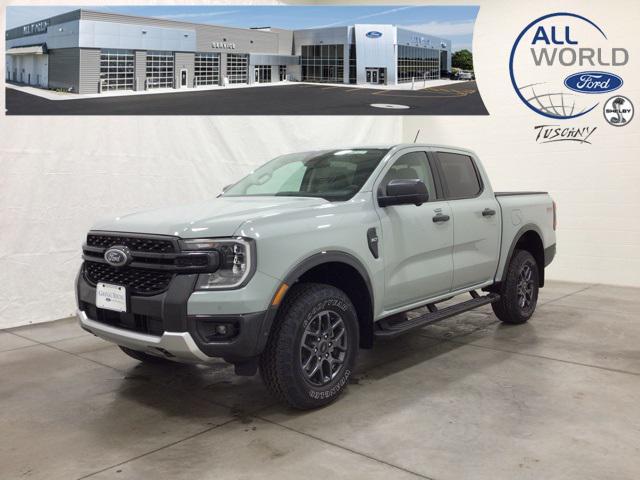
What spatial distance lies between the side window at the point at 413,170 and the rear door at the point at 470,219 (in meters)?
0.17

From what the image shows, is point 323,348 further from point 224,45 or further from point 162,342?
point 224,45

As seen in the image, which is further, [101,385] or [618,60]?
[618,60]

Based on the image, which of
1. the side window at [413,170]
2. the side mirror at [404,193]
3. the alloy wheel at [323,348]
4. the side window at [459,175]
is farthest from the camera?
the side window at [459,175]

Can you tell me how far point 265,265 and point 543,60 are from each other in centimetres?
686

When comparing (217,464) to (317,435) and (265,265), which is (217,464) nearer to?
(317,435)

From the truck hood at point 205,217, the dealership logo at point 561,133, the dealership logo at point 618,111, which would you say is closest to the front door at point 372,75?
the dealership logo at point 561,133

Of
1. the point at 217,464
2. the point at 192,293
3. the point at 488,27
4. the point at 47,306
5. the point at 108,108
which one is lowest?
the point at 217,464

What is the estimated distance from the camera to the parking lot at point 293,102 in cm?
654

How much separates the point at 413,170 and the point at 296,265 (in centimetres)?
161

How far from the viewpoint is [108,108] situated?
21.3 ft

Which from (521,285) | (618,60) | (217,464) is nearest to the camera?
(217,464)

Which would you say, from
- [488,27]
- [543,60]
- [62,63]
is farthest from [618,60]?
[62,63]

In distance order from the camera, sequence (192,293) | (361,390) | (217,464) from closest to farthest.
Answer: (217,464), (192,293), (361,390)

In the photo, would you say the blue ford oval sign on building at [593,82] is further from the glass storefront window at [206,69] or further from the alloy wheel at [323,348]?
the alloy wheel at [323,348]
